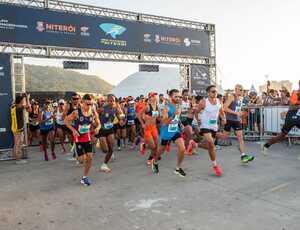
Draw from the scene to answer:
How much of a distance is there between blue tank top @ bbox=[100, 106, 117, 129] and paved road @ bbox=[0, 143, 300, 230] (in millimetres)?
1112

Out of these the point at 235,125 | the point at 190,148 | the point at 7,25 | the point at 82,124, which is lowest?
the point at 190,148

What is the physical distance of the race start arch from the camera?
15.5m

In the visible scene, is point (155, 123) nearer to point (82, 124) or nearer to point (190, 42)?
point (82, 124)

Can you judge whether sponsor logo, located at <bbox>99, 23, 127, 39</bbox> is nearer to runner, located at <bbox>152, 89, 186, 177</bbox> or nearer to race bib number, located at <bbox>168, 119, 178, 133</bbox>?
runner, located at <bbox>152, 89, 186, 177</bbox>

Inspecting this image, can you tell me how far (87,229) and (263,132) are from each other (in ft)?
32.4

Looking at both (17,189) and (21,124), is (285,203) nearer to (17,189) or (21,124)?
(17,189)

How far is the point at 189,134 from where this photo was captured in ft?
31.9

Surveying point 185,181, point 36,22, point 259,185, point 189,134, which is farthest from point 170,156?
point 36,22

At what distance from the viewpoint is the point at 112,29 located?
18.0 m

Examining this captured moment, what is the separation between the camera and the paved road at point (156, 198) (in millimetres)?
4301

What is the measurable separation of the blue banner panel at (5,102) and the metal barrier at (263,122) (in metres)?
8.76

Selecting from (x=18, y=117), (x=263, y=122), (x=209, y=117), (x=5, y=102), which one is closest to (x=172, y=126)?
(x=209, y=117)

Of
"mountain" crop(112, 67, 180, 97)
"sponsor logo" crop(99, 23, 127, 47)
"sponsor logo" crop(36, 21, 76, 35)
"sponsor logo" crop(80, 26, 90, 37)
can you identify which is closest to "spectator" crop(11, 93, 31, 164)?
"sponsor logo" crop(36, 21, 76, 35)

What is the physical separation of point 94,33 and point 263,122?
33.0 ft
